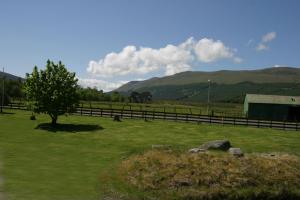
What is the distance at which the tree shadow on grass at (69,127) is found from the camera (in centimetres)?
5050

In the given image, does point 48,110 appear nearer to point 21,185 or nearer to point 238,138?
point 238,138

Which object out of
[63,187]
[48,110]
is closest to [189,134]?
[48,110]

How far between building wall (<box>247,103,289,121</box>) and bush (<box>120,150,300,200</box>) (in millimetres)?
47589

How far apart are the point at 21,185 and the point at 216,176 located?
1156cm

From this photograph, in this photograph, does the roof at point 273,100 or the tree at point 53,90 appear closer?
the tree at point 53,90

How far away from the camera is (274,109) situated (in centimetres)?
7612

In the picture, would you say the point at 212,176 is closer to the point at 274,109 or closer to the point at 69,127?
the point at 69,127

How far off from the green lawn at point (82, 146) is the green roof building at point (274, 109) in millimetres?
23842

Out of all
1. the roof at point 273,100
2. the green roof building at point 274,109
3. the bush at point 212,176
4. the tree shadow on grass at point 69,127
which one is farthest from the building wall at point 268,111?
the bush at point 212,176

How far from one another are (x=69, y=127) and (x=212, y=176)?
29.7 m

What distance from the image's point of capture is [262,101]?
252 feet

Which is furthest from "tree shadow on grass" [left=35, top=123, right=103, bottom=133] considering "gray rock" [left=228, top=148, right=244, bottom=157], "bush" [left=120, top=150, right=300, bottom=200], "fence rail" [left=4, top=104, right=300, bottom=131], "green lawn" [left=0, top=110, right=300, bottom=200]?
"gray rock" [left=228, top=148, right=244, bottom=157]

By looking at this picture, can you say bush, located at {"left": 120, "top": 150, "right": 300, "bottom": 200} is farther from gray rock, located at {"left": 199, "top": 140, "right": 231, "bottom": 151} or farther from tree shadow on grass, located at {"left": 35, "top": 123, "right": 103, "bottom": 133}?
tree shadow on grass, located at {"left": 35, "top": 123, "right": 103, "bottom": 133}

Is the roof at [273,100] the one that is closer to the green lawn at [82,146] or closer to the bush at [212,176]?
the green lawn at [82,146]
